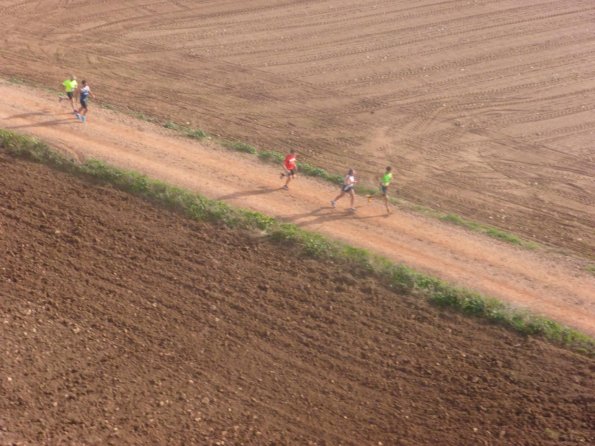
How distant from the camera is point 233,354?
13.7m

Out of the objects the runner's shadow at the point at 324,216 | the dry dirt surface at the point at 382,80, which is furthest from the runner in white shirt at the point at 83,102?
the runner's shadow at the point at 324,216

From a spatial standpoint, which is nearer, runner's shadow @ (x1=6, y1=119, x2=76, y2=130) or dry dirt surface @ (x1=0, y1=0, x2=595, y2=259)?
runner's shadow @ (x1=6, y1=119, x2=76, y2=130)

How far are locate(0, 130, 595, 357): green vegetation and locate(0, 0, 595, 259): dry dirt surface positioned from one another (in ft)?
19.0

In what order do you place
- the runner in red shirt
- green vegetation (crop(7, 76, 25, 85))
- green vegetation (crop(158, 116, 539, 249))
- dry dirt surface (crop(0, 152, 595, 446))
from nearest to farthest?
dry dirt surface (crop(0, 152, 595, 446))
green vegetation (crop(158, 116, 539, 249))
the runner in red shirt
green vegetation (crop(7, 76, 25, 85))

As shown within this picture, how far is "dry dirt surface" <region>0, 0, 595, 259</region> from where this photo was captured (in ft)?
78.6

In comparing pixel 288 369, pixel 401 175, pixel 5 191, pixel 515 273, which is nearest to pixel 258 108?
pixel 401 175

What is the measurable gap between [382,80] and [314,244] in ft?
50.7

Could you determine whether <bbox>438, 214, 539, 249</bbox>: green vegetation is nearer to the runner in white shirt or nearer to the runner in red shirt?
the runner in red shirt

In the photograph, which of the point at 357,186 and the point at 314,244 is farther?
the point at 357,186

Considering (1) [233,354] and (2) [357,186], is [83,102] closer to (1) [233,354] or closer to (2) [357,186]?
(2) [357,186]

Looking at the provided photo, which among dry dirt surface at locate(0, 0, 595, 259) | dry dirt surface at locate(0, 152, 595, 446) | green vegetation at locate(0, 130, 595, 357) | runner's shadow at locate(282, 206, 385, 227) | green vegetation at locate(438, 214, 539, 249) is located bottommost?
dry dirt surface at locate(0, 152, 595, 446)

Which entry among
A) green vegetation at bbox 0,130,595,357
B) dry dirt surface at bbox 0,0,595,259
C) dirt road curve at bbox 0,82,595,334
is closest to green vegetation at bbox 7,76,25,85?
dry dirt surface at bbox 0,0,595,259

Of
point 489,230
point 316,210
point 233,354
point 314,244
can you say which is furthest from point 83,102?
point 489,230

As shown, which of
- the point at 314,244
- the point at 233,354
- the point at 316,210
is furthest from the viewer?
the point at 316,210
